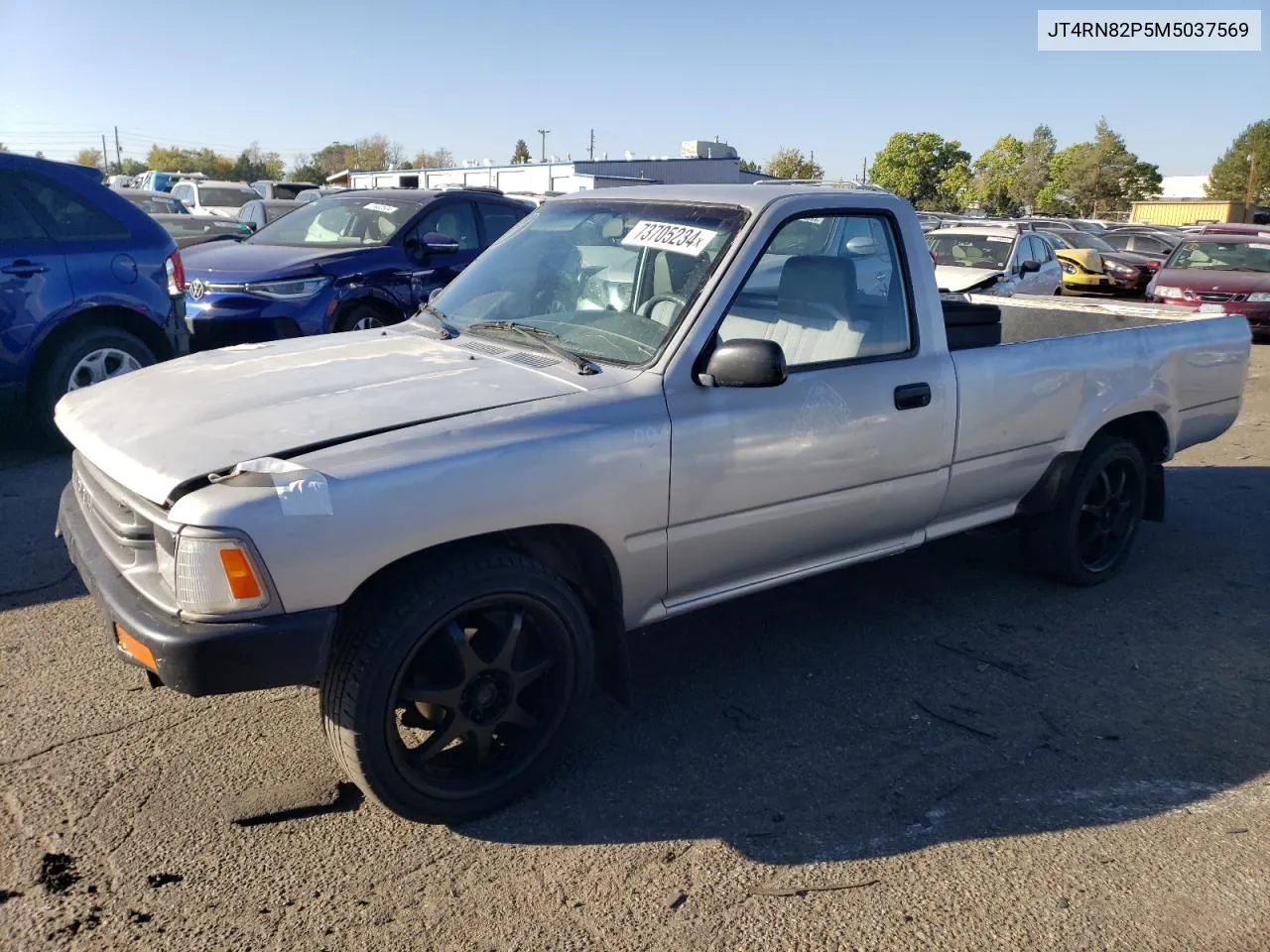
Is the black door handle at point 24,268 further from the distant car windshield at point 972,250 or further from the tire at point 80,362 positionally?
the distant car windshield at point 972,250

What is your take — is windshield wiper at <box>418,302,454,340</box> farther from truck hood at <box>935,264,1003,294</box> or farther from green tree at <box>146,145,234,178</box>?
green tree at <box>146,145,234,178</box>

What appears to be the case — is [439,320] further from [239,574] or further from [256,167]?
[256,167]

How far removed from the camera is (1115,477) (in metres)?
5.02

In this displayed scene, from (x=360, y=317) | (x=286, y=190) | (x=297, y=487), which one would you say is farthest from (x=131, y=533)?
(x=286, y=190)

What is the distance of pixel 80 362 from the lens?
6516 mm

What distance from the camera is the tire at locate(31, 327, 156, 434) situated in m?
6.41

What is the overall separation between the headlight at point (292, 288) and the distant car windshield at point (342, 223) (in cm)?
77

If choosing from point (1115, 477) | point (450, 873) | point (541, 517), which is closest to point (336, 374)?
point (541, 517)

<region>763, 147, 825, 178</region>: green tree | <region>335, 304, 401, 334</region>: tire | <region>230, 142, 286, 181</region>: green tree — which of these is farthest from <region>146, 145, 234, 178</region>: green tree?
<region>335, 304, 401, 334</region>: tire

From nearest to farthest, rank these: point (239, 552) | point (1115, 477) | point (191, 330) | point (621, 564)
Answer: point (239, 552) → point (621, 564) → point (1115, 477) → point (191, 330)

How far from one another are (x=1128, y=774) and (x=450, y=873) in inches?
87.1

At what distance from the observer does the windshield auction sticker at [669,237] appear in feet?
11.9

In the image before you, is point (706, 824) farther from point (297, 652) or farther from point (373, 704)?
point (297, 652)

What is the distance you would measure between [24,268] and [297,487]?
4849 mm
